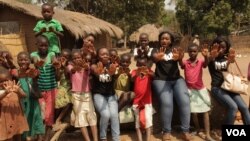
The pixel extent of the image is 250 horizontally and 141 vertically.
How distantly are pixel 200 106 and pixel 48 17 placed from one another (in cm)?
277

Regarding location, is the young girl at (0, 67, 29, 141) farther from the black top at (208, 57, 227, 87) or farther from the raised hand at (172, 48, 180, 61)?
the black top at (208, 57, 227, 87)

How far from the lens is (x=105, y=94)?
505cm

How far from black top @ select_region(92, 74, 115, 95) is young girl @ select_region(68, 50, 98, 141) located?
10cm

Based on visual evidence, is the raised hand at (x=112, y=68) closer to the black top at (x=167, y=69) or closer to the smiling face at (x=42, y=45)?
the black top at (x=167, y=69)

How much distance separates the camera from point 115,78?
5.11 m

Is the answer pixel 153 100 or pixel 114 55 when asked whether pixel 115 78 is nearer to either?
pixel 114 55

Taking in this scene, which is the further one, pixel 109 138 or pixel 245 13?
pixel 245 13

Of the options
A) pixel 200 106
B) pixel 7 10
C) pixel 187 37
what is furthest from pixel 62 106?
pixel 187 37

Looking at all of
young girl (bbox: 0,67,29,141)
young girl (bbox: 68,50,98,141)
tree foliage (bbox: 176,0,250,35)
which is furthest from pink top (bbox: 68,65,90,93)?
tree foliage (bbox: 176,0,250,35)

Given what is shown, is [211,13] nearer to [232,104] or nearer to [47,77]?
[232,104]

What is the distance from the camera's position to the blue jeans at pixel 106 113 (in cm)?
495

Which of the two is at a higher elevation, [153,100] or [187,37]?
[187,37]

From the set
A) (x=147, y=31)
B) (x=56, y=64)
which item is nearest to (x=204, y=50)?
(x=56, y=64)

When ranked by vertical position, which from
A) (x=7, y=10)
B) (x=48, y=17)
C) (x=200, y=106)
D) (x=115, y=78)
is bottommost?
(x=200, y=106)
